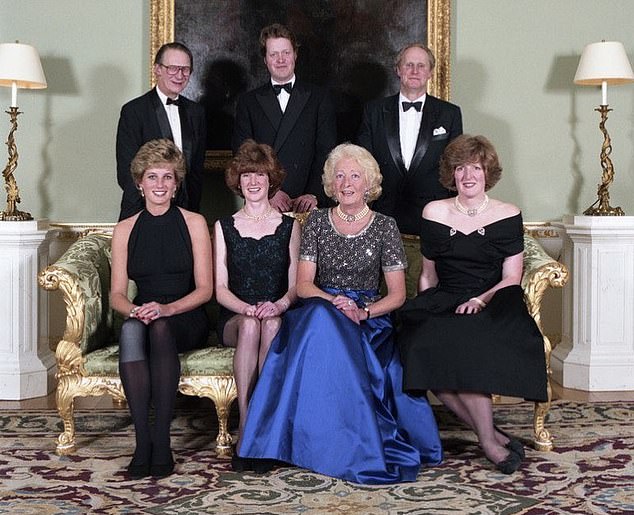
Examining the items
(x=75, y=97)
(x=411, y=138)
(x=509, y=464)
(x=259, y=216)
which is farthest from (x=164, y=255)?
(x=75, y=97)

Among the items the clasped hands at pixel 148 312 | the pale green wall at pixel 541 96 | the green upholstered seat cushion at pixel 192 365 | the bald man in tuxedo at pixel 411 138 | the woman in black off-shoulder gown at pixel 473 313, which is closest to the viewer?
the woman in black off-shoulder gown at pixel 473 313

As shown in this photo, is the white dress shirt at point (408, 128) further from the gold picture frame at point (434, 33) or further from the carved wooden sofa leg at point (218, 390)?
the carved wooden sofa leg at point (218, 390)

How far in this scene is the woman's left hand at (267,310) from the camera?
3812mm

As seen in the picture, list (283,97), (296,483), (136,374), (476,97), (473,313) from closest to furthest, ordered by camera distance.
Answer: (296,483)
(136,374)
(473,313)
(283,97)
(476,97)

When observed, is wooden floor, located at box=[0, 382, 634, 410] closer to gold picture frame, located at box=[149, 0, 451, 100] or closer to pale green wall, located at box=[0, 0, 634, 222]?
pale green wall, located at box=[0, 0, 634, 222]

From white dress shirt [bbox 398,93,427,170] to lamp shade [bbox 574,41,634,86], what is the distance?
1046mm

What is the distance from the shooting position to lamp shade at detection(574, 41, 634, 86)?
516cm

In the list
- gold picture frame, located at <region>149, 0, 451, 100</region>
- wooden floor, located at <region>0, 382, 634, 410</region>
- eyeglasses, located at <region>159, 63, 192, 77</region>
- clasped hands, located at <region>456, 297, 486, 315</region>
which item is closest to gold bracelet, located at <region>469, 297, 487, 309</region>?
clasped hands, located at <region>456, 297, 486, 315</region>

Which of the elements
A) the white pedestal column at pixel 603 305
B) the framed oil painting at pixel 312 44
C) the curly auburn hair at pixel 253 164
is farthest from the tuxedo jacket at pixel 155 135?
the white pedestal column at pixel 603 305

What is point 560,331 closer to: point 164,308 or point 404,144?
point 404,144

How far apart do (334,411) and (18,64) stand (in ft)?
8.93

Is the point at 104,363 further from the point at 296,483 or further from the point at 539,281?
the point at 539,281

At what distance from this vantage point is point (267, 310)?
12.6ft

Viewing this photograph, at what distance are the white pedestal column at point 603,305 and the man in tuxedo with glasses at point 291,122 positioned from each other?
1.53m
